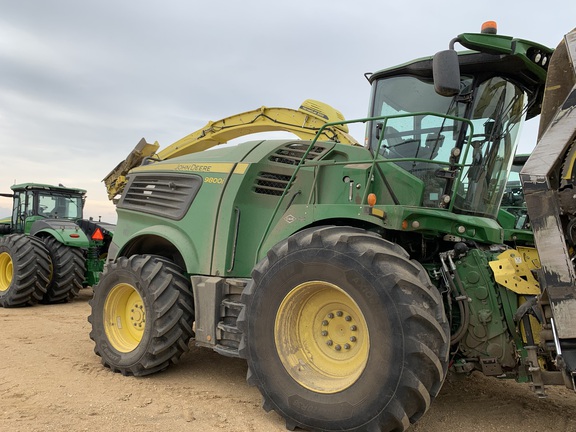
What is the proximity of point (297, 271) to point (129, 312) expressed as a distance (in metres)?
2.44

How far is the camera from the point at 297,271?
358 centimetres

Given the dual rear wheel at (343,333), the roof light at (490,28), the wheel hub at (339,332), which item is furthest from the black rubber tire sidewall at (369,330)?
the roof light at (490,28)

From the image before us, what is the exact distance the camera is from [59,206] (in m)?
12.7

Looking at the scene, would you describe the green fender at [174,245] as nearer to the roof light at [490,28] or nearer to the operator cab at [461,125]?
the operator cab at [461,125]

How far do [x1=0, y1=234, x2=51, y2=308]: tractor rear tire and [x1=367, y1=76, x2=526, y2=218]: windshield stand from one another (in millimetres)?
7547

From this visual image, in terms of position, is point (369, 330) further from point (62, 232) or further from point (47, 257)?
point (62, 232)

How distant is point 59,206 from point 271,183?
9537mm

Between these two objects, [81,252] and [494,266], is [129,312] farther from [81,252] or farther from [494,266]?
[81,252]

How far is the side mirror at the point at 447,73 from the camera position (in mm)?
3494

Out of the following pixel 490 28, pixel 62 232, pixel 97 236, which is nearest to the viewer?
pixel 490 28

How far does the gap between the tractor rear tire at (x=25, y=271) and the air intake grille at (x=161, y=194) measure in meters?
4.64

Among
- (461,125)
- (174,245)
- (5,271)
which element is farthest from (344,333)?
(5,271)

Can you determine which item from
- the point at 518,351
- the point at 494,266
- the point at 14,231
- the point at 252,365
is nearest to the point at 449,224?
the point at 494,266

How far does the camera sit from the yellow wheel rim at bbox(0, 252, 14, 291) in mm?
10242
